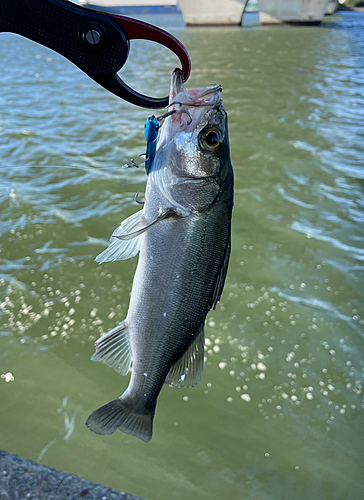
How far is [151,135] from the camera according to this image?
1.66m

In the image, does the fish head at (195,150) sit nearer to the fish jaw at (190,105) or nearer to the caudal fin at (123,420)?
the fish jaw at (190,105)

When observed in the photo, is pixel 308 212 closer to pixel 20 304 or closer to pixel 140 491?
pixel 20 304

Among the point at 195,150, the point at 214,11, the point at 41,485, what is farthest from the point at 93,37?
the point at 214,11

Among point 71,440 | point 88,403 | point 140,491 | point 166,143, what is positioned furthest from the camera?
point 88,403

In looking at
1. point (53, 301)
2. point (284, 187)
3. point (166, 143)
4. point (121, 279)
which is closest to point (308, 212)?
point (284, 187)

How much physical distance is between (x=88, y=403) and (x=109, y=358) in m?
2.04

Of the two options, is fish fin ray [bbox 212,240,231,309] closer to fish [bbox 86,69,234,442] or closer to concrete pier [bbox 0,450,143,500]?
fish [bbox 86,69,234,442]

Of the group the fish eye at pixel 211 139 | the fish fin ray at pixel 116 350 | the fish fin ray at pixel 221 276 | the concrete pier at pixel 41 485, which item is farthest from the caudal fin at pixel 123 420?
the fish eye at pixel 211 139

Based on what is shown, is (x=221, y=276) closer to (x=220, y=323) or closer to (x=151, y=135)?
(x=151, y=135)

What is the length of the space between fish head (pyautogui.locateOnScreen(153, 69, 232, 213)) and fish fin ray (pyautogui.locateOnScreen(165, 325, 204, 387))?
626mm

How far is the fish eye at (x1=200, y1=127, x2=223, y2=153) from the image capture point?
1746 millimetres

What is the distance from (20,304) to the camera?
471 cm

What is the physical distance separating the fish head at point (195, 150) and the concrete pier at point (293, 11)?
4953 cm

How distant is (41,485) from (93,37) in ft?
7.09
